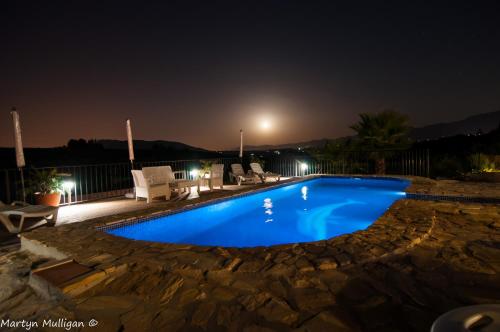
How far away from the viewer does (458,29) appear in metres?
10.4

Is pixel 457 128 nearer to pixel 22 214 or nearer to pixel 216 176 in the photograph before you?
pixel 216 176

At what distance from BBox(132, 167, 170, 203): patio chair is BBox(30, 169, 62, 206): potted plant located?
161 centimetres

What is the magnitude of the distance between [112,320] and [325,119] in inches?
790

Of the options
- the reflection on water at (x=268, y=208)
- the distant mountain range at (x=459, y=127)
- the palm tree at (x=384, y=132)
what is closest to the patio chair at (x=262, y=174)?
the reflection on water at (x=268, y=208)

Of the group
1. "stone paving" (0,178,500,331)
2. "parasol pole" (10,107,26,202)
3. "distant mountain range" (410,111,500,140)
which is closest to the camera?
"stone paving" (0,178,500,331)

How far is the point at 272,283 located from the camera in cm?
224

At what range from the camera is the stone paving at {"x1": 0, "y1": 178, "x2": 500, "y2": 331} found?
1.82m

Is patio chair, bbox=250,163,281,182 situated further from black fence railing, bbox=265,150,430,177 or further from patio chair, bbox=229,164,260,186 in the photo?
black fence railing, bbox=265,150,430,177

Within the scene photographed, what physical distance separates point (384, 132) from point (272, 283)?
11055 millimetres

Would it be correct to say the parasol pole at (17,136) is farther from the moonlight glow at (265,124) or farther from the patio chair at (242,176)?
the moonlight glow at (265,124)

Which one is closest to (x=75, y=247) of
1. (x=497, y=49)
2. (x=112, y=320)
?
(x=112, y=320)

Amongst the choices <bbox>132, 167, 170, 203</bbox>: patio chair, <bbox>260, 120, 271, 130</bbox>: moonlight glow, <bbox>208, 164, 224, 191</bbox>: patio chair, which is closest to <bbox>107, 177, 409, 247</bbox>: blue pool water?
<bbox>132, 167, 170, 203</bbox>: patio chair

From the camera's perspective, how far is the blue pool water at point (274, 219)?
496 centimetres

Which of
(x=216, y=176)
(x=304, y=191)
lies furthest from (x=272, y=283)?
(x=304, y=191)
